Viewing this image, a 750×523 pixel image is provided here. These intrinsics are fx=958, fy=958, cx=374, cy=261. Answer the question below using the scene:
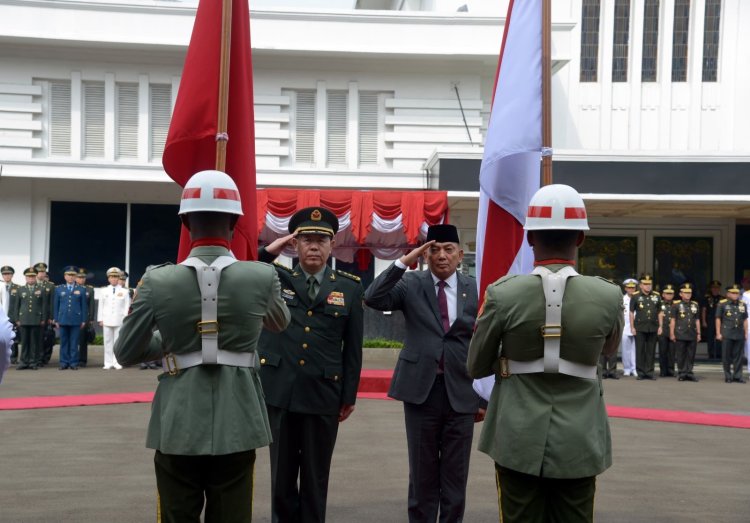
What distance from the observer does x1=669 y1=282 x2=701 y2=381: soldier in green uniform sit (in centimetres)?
1856

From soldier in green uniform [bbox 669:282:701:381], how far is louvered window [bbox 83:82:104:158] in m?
14.9

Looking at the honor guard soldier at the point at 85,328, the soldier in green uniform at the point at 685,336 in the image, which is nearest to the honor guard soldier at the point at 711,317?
the soldier in green uniform at the point at 685,336

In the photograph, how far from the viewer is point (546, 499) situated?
4062 mm

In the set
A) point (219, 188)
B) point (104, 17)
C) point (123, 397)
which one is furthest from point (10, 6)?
point (219, 188)

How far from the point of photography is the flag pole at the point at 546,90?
5.76 m

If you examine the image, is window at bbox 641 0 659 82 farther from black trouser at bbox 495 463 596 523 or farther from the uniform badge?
black trouser at bbox 495 463 596 523

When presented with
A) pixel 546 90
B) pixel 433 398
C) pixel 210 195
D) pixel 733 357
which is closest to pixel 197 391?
pixel 210 195

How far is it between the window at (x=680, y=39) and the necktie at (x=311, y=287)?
2287 cm

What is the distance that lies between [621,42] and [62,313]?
16.5 m

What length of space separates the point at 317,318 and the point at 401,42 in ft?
69.4

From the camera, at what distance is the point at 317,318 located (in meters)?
5.60

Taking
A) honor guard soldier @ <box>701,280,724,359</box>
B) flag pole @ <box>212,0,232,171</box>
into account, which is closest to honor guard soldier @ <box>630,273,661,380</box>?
honor guard soldier @ <box>701,280,724,359</box>

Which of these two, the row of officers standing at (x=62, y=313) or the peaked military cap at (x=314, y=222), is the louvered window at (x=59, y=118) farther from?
the peaked military cap at (x=314, y=222)

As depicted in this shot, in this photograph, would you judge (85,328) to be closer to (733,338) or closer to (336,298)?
(733,338)
